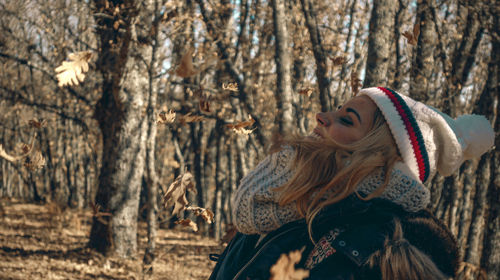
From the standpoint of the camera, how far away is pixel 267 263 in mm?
1668

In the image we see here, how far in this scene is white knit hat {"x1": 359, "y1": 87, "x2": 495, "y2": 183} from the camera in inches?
69.6

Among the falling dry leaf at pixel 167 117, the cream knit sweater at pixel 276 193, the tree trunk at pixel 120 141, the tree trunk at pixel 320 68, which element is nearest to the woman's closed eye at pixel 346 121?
the cream knit sweater at pixel 276 193

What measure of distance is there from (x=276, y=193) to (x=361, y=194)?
33 cm

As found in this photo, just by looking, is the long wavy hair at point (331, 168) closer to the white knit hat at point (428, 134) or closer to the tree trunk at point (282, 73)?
the white knit hat at point (428, 134)

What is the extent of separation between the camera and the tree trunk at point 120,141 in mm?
7871

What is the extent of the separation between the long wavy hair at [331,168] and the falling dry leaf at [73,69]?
1.99m

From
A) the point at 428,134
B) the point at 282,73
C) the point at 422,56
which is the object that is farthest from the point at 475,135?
the point at 422,56

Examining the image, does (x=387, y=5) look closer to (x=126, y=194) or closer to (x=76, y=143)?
(x=126, y=194)

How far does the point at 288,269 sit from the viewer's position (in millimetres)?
1597

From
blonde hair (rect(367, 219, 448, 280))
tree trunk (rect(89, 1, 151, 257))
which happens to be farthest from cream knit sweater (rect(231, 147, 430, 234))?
tree trunk (rect(89, 1, 151, 257))

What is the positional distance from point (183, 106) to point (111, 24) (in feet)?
16.7

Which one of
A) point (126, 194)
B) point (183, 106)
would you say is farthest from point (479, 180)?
point (183, 106)

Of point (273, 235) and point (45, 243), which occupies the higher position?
point (273, 235)

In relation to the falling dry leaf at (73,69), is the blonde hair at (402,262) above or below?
below
